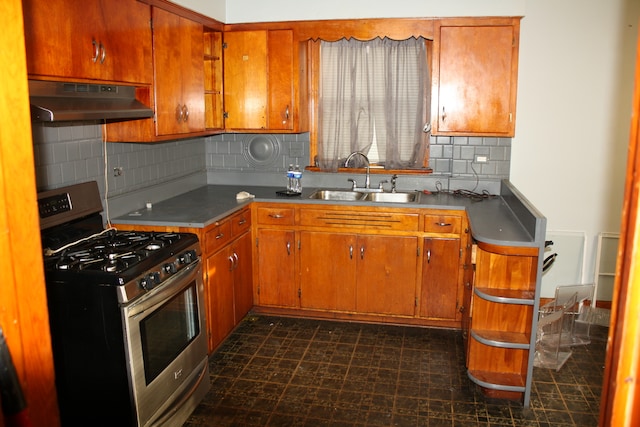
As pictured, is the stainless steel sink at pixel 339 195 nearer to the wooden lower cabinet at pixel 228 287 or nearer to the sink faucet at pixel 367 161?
the sink faucet at pixel 367 161

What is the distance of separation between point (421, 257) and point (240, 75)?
78.8 inches

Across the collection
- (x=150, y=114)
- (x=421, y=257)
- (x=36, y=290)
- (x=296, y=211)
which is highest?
(x=150, y=114)

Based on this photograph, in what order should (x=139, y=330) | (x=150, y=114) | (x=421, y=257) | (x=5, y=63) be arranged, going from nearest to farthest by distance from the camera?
1. (x=5, y=63)
2. (x=139, y=330)
3. (x=150, y=114)
4. (x=421, y=257)

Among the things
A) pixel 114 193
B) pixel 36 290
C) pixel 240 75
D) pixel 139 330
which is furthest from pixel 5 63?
pixel 240 75

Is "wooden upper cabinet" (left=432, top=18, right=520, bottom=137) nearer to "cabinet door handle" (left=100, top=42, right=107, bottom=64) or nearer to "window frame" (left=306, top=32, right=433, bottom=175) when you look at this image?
"window frame" (left=306, top=32, right=433, bottom=175)

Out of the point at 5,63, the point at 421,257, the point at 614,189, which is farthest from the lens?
the point at 614,189

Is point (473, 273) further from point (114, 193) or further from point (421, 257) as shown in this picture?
point (114, 193)

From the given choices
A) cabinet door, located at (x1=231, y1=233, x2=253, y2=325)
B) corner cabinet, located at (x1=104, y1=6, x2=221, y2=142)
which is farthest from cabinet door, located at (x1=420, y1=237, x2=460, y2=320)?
corner cabinet, located at (x1=104, y1=6, x2=221, y2=142)

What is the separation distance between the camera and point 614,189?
443 cm

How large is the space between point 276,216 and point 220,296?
838 mm

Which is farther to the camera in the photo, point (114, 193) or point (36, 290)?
point (114, 193)

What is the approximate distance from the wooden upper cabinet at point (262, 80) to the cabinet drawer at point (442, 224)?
4.27 ft

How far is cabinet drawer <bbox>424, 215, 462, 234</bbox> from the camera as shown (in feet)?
13.2

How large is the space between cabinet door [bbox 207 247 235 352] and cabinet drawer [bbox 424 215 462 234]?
56.4 inches
